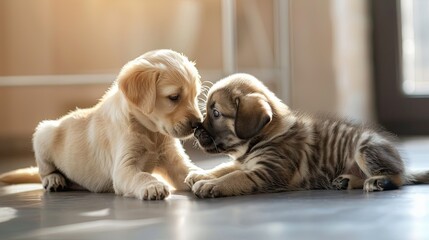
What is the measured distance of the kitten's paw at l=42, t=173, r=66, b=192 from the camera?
3422mm

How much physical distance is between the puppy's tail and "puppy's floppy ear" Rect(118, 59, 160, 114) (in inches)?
36.1

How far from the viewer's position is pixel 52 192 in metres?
3.38

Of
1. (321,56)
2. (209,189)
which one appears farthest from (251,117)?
(321,56)

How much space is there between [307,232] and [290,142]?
920mm

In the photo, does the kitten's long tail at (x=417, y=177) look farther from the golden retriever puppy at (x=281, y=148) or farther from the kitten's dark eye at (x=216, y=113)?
the kitten's dark eye at (x=216, y=113)

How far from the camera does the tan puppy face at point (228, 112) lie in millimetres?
3016

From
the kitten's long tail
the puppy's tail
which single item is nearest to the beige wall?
the puppy's tail

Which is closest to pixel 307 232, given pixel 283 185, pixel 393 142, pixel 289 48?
pixel 283 185

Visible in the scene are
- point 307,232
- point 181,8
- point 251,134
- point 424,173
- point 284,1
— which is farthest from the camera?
point 181,8

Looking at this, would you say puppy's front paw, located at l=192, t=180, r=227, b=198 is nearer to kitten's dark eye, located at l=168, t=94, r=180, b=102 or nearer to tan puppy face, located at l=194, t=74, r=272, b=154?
tan puppy face, located at l=194, t=74, r=272, b=154

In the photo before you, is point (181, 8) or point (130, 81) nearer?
point (130, 81)

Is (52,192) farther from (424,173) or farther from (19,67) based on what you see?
(19,67)

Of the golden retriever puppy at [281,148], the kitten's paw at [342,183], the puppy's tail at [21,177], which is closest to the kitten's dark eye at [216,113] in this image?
the golden retriever puppy at [281,148]

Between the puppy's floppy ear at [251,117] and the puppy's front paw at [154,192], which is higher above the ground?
the puppy's floppy ear at [251,117]
